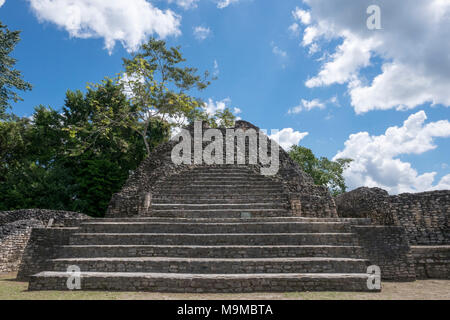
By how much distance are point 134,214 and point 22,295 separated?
4346 mm

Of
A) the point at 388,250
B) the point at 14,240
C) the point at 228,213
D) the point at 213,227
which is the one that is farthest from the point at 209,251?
the point at 14,240

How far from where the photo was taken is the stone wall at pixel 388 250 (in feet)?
21.6

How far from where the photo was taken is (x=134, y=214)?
9.27 metres

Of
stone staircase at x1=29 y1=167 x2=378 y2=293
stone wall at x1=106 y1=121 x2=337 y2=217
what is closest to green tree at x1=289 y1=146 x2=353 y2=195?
stone wall at x1=106 y1=121 x2=337 y2=217

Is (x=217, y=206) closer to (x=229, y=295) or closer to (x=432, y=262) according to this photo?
(x=229, y=295)

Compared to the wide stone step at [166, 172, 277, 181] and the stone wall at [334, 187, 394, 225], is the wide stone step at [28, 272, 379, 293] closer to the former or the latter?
the stone wall at [334, 187, 394, 225]

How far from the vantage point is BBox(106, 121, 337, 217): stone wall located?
30.1 feet

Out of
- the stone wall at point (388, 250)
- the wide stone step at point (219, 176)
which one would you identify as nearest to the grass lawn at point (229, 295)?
the stone wall at point (388, 250)

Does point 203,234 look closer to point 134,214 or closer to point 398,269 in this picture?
point 134,214

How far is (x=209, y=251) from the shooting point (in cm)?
617

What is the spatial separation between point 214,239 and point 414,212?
8167mm

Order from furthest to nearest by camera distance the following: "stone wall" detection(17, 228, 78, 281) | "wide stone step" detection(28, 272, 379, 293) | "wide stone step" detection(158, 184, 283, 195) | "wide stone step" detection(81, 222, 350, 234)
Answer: "wide stone step" detection(158, 184, 283, 195) → "stone wall" detection(17, 228, 78, 281) → "wide stone step" detection(81, 222, 350, 234) → "wide stone step" detection(28, 272, 379, 293)

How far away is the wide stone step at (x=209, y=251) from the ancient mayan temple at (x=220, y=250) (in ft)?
0.07

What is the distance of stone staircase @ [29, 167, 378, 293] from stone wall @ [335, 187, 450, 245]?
269 centimetres
